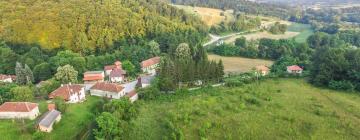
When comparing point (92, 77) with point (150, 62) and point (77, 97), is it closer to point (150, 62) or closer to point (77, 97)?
point (77, 97)

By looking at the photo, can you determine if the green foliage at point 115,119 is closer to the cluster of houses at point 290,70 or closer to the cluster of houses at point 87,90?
the cluster of houses at point 87,90

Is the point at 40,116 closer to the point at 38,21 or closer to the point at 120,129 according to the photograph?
the point at 120,129

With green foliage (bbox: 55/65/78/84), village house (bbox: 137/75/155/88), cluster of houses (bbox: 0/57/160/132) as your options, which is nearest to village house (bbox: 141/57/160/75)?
cluster of houses (bbox: 0/57/160/132)

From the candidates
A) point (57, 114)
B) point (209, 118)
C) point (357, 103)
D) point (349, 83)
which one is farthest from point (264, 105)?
point (57, 114)

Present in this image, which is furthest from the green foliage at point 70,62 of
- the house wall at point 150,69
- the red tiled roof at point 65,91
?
the red tiled roof at point 65,91

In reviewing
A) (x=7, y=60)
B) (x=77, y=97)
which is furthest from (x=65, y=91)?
(x=7, y=60)

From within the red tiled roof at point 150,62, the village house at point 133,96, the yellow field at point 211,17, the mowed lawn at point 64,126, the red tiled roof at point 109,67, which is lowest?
the mowed lawn at point 64,126
